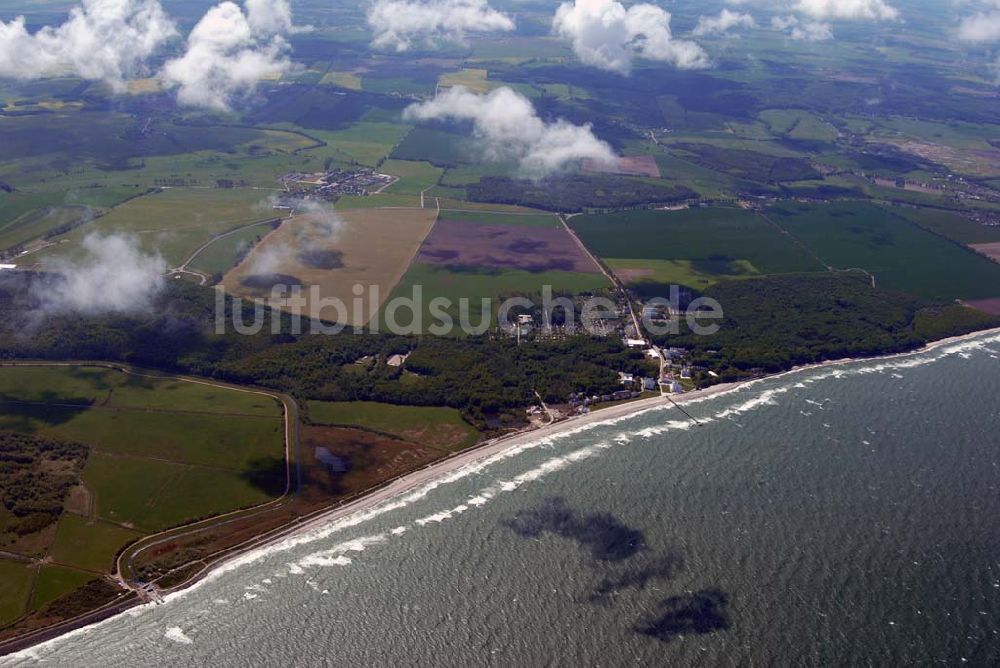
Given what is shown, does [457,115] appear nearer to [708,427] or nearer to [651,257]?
[651,257]

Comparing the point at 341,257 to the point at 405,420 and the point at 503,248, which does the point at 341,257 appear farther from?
the point at 405,420

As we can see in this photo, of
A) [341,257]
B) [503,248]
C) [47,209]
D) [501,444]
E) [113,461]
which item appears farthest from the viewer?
[47,209]

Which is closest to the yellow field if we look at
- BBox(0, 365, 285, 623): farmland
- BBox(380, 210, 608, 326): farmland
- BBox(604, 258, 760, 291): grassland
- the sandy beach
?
BBox(380, 210, 608, 326): farmland

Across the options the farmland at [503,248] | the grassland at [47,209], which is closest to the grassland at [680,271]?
the farmland at [503,248]

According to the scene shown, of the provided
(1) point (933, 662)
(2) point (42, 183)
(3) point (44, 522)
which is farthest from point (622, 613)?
(2) point (42, 183)

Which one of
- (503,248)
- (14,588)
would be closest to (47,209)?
(503,248)

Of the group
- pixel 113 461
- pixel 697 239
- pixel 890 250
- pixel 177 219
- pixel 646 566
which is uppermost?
pixel 890 250
